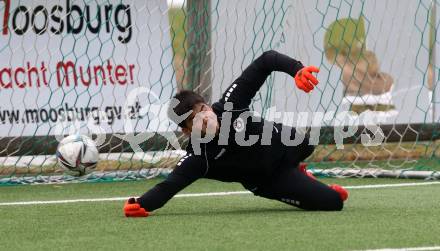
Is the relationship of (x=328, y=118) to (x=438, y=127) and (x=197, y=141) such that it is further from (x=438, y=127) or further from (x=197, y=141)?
(x=197, y=141)

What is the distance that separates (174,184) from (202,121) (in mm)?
356

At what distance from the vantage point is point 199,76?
9219mm

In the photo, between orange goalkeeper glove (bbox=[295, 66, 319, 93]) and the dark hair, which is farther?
the dark hair

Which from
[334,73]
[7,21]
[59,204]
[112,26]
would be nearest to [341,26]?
[334,73]

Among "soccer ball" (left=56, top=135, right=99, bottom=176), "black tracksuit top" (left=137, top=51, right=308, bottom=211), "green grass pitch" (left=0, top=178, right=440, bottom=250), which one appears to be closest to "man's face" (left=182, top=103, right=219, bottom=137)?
"black tracksuit top" (left=137, top=51, right=308, bottom=211)

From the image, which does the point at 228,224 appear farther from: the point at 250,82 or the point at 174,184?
the point at 250,82

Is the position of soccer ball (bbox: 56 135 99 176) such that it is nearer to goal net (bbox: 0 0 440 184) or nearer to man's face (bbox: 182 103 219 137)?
goal net (bbox: 0 0 440 184)

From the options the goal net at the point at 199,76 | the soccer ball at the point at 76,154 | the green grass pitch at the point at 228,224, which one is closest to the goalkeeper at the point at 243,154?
the green grass pitch at the point at 228,224

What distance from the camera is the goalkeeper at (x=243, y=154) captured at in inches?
Answer: 236

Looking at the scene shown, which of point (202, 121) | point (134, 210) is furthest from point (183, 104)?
point (134, 210)

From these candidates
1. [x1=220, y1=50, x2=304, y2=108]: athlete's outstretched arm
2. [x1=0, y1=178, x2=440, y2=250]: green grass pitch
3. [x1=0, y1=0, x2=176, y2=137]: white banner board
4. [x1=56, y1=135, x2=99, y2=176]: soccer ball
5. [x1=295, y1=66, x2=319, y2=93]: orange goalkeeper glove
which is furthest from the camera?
[x1=0, y1=0, x2=176, y2=137]: white banner board

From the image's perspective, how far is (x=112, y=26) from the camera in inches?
348

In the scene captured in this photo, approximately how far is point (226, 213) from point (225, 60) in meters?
3.18

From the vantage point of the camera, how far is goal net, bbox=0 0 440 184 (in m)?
8.65
